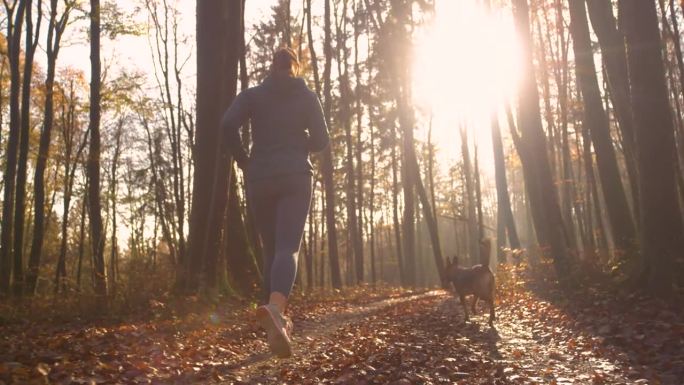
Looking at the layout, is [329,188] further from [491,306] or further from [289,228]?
[289,228]

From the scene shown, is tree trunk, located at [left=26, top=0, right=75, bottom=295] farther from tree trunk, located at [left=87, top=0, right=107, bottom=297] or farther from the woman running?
the woman running

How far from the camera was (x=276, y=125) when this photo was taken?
465cm

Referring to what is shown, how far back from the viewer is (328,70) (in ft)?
75.7

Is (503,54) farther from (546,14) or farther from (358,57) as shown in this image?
(358,57)

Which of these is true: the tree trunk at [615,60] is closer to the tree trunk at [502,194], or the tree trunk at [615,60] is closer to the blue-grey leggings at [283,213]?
the blue-grey leggings at [283,213]

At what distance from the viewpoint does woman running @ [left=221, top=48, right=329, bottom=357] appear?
4520 millimetres

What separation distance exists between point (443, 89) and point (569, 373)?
24.7 metres

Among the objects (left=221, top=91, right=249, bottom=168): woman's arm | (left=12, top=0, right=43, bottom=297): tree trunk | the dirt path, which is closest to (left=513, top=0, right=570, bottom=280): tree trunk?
the dirt path

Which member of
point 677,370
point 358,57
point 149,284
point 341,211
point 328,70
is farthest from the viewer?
point 341,211

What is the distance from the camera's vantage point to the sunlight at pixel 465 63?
71.5 feet

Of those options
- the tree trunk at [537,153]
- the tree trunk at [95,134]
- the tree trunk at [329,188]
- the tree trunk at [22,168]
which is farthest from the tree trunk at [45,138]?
the tree trunk at [537,153]

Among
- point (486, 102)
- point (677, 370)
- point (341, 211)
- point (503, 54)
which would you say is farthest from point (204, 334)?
point (341, 211)

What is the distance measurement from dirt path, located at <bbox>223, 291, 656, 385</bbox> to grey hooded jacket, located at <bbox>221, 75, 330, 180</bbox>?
176cm

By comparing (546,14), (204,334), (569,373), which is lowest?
(569,373)
